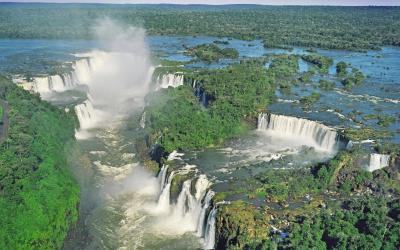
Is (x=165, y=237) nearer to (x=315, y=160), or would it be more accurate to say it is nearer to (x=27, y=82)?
(x=315, y=160)

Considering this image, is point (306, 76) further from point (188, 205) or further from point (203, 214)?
point (203, 214)

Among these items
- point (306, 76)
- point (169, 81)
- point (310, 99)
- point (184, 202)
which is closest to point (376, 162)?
point (184, 202)

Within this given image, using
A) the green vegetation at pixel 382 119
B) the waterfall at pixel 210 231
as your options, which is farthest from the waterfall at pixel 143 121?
the green vegetation at pixel 382 119

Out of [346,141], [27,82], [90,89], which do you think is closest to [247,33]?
[90,89]

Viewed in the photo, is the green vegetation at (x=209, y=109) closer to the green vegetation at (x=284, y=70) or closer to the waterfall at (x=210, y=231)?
the green vegetation at (x=284, y=70)

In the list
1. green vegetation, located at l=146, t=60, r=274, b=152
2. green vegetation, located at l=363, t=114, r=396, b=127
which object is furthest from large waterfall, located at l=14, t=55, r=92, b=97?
green vegetation, located at l=363, t=114, r=396, b=127

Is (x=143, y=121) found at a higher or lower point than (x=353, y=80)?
lower
